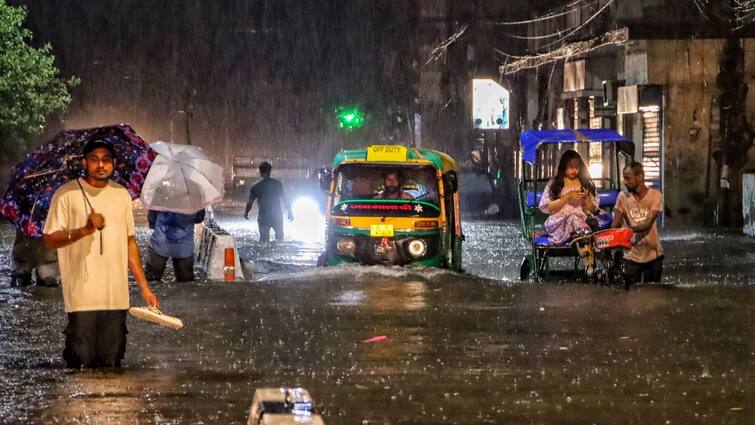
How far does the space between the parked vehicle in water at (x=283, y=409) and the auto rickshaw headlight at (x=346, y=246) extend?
13.6 meters

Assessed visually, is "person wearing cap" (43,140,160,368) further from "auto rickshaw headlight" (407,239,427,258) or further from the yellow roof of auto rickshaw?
the yellow roof of auto rickshaw

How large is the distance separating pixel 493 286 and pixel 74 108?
72.0 m

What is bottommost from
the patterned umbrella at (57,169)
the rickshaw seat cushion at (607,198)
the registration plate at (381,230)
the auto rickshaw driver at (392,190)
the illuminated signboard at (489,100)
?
the registration plate at (381,230)

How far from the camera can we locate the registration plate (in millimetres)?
18891

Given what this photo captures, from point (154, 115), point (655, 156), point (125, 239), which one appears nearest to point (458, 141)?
point (154, 115)

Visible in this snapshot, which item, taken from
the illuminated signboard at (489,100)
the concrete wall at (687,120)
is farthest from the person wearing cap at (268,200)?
the illuminated signboard at (489,100)

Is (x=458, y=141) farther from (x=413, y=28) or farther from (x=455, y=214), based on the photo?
(x=455, y=214)

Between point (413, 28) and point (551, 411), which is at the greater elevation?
point (413, 28)

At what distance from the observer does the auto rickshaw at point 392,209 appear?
62.2 ft

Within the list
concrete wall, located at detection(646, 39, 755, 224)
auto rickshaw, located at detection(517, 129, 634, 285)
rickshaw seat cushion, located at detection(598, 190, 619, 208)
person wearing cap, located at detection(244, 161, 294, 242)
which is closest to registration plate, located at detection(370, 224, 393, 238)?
auto rickshaw, located at detection(517, 129, 634, 285)

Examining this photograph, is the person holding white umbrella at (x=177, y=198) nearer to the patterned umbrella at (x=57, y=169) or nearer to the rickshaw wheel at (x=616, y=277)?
the patterned umbrella at (x=57, y=169)

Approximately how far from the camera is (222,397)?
9172 millimetres

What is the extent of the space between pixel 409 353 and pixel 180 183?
21.1 feet

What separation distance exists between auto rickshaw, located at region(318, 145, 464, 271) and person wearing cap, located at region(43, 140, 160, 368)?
29.8ft
